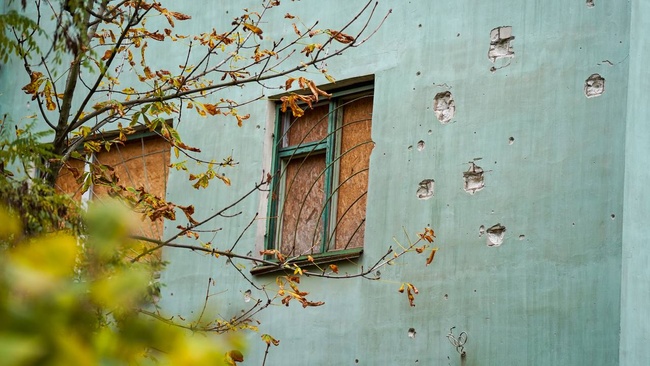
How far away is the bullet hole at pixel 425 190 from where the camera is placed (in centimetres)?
879

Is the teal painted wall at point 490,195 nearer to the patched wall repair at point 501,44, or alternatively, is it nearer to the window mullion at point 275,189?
the patched wall repair at point 501,44

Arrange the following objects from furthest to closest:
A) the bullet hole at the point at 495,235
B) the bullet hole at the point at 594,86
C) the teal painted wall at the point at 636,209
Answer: the bullet hole at the point at 495,235, the bullet hole at the point at 594,86, the teal painted wall at the point at 636,209

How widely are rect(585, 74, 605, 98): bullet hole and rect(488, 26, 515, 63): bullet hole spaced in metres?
0.72

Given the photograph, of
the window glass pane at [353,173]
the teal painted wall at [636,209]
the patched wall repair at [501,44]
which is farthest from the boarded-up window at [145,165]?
the teal painted wall at [636,209]

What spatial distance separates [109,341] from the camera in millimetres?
1782

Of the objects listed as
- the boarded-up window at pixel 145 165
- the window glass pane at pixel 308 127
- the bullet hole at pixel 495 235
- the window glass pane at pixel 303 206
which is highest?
the window glass pane at pixel 308 127

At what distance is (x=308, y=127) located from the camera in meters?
10.1

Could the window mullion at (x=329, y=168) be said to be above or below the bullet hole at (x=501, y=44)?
below

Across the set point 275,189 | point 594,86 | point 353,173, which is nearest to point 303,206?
point 275,189

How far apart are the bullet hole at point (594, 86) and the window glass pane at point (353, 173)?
2112 millimetres

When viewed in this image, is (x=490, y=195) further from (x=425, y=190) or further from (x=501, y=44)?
(x=501, y=44)

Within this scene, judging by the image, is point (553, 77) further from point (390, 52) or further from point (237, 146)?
point (237, 146)

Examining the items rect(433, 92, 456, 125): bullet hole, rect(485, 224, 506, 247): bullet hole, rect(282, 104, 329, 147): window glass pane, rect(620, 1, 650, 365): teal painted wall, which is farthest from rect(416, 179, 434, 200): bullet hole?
rect(620, 1, 650, 365): teal painted wall

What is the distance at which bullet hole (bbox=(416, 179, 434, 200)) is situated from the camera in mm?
8789
